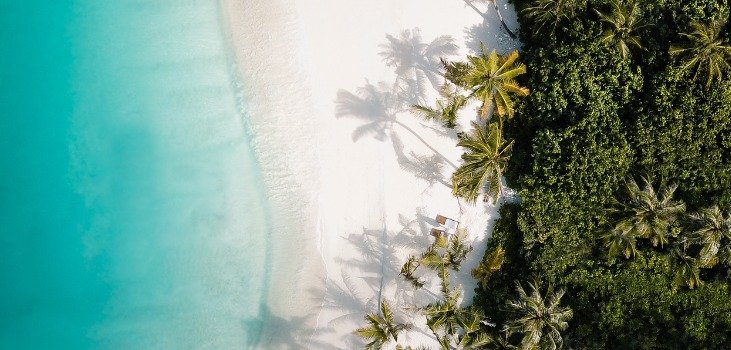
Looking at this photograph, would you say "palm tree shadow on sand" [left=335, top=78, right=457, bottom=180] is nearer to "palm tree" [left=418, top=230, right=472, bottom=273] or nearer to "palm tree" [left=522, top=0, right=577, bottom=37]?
"palm tree" [left=418, top=230, right=472, bottom=273]

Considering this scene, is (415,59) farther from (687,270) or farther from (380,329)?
(687,270)

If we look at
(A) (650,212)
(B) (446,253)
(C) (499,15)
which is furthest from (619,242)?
(C) (499,15)

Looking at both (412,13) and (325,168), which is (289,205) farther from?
(412,13)

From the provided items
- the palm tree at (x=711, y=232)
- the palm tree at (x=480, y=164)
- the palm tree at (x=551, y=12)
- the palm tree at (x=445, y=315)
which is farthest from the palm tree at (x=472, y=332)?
the palm tree at (x=551, y=12)

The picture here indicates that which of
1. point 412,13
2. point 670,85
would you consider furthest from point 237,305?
point 670,85

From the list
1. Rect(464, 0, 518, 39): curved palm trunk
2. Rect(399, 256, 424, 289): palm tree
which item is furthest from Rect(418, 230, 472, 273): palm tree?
Rect(464, 0, 518, 39): curved palm trunk
